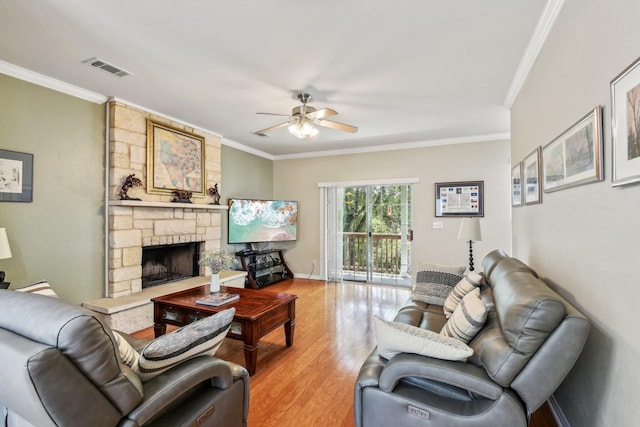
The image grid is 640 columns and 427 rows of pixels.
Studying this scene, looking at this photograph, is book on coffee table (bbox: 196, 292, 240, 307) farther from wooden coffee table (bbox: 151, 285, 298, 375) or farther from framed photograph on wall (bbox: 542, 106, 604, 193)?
framed photograph on wall (bbox: 542, 106, 604, 193)

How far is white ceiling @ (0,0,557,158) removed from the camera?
1.91 m

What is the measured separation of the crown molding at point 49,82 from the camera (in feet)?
8.68

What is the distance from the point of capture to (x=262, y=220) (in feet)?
18.0

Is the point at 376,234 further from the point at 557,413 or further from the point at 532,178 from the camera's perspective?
the point at 557,413

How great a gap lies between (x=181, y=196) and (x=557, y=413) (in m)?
4.27

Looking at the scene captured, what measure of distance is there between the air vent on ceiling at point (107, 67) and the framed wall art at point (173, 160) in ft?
3.29

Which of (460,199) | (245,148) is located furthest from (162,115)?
(460,199)

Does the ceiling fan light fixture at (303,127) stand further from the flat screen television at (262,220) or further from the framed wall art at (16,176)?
the framed wall art at (16,176)

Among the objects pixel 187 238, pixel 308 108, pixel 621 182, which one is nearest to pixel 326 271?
pixel 187 238

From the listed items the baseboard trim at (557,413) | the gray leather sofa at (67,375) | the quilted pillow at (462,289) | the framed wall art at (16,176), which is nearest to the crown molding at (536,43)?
the quilted pillow at (462,289)

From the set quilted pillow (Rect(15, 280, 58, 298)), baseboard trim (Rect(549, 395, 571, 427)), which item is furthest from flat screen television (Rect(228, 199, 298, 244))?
baseboard trim (Rect(549, 395, 571, 427))

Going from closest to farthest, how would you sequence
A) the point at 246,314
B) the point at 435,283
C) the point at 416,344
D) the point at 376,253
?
the point at 416,344, the point at 246,314, the point at 435,283, the point at 376,253

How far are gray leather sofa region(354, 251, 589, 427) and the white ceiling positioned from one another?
173 centimetres

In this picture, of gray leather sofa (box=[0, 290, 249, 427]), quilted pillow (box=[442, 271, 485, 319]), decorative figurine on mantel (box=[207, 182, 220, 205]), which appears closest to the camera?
gray leather sofa (box=[0, 290, 249, 427])
